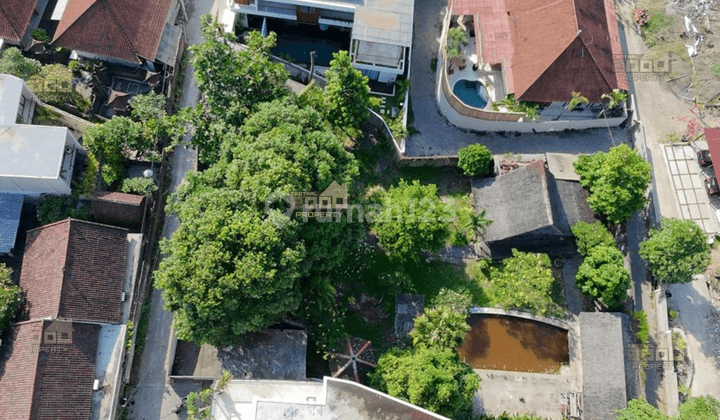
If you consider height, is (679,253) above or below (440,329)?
above

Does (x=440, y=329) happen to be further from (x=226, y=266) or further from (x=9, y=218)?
(x=9, y=218)

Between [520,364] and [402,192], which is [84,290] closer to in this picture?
[402,192]

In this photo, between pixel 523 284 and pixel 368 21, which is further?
pixel 368 21

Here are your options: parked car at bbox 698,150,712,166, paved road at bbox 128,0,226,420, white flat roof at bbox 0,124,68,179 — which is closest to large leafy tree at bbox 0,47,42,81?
white flat roof at bbox 0,124,68,179

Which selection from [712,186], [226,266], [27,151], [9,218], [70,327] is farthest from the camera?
[712,186]

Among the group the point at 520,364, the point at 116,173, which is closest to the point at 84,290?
the point at 116,173

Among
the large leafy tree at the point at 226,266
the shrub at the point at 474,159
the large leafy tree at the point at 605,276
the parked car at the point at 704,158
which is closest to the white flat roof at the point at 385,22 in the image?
the shrub at the point at 474,159

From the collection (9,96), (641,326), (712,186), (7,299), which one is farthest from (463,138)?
(7,299)

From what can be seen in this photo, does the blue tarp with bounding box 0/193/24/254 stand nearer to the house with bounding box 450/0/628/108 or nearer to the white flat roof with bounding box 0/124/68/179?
the white flat roof with bounding box 0/124/68/179
